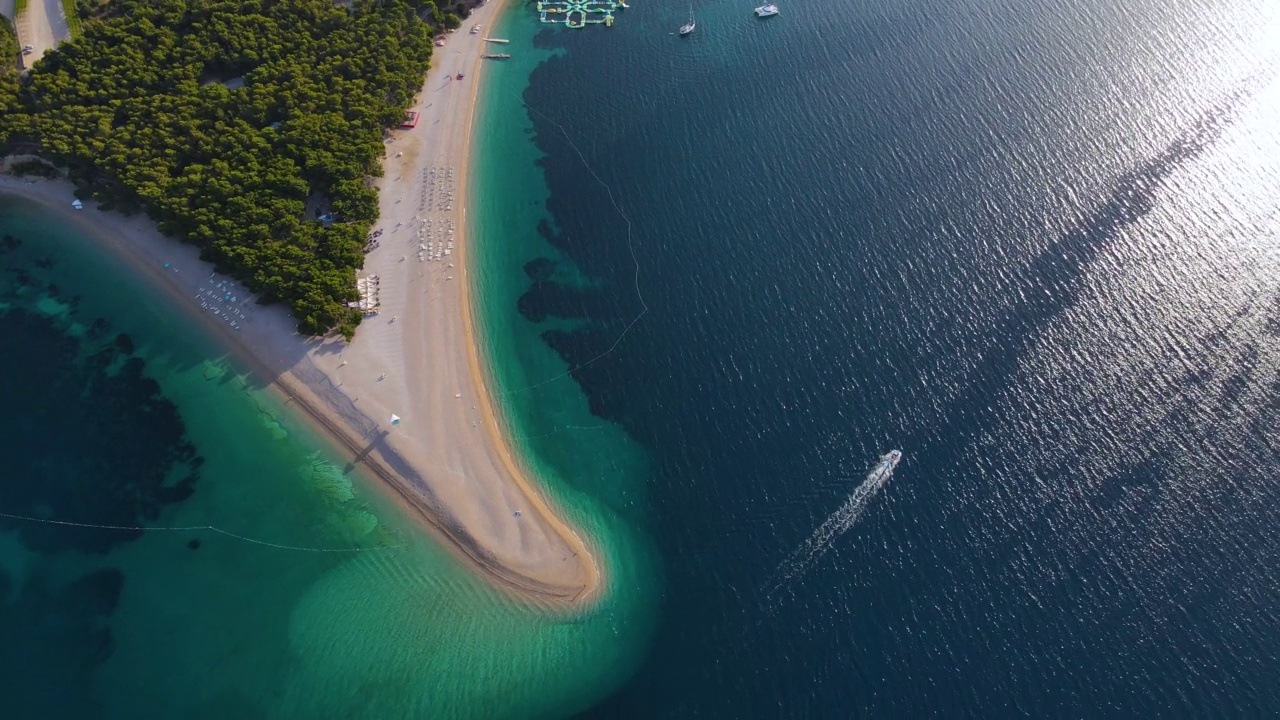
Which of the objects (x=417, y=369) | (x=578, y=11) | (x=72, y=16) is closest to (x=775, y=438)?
(x=417, y=369)

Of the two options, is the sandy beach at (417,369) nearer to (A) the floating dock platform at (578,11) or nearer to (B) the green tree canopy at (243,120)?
(B) the green tree canopy at (243,120)

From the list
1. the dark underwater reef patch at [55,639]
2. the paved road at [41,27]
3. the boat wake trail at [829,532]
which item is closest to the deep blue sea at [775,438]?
the dark underwater reef patch at [55,639]

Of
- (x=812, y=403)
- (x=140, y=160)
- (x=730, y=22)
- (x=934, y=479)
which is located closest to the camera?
(x=934, y=479)

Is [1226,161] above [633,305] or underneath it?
above

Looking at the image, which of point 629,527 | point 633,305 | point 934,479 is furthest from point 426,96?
point 934,479

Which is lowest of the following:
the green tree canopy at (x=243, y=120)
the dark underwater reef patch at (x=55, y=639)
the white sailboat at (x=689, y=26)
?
the dark underwater reef patch at (x=55, y=639)

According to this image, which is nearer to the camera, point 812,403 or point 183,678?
point 183,678

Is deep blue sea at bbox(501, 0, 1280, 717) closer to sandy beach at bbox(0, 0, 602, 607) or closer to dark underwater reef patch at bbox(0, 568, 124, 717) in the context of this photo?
sandy beach at bbox(0, 0, 602, 607)

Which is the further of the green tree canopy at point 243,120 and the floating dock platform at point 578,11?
the floating dock platform at point 578,11

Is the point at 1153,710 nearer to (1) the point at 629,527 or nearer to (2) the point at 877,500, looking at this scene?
(2) the point at 877,500
